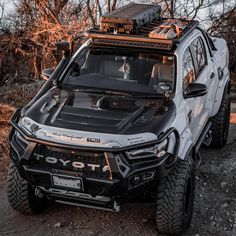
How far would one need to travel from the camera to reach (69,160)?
4176mm

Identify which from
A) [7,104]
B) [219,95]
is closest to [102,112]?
[219,95]

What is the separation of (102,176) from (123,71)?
147 centimetres

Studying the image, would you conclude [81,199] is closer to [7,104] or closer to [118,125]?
[118,125]

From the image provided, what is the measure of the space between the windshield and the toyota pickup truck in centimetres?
1

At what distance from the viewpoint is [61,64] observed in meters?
5.40

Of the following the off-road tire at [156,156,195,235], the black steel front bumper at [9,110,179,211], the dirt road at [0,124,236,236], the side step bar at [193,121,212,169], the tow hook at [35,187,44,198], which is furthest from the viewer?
the side step bar at [193,121,212,169]

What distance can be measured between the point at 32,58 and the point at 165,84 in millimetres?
10117

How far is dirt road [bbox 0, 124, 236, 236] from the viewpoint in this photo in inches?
189

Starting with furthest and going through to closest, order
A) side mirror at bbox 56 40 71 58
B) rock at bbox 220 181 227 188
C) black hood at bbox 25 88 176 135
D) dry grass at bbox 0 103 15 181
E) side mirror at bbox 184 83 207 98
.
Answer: dry grass at bbox 0 103 15 181
rock at bbox 220 181 227 188
side mirror at bbox 56 40 71 58
side mirror at bbox 184 83 207 98
black hood at bbox 25 88 176 135

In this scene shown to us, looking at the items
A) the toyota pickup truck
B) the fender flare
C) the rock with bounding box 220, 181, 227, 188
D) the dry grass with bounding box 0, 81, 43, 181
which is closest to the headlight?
the toyota pickup truck

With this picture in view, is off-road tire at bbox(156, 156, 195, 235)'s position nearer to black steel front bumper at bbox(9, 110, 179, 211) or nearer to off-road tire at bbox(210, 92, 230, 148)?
black steel front bumper at bbox(9, 110, 179, 211)

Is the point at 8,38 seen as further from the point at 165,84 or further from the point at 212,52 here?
the point at 165,84

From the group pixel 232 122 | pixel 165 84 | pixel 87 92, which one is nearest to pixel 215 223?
pixel 165 84

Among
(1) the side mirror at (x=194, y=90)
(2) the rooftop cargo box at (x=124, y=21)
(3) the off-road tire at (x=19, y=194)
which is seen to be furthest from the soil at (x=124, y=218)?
(2) the rooftop cargo box at (x=124, y=21)
